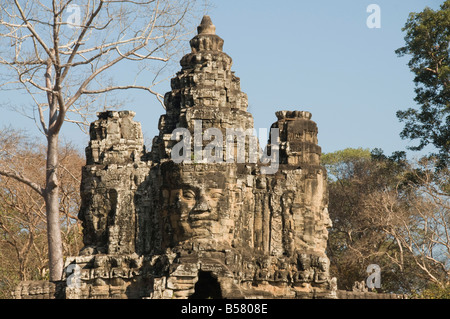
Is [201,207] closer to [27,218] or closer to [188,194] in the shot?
[188,194]

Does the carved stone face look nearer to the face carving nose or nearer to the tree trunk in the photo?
the face carving nose

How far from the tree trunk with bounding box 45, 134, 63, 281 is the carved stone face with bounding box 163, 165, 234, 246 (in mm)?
5574

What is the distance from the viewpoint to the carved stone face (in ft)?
75.4

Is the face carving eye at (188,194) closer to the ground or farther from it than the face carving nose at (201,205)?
farther from it

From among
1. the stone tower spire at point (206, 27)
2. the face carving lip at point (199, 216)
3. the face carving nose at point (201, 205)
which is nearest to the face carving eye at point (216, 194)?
the face carving nose at point (201, 205)

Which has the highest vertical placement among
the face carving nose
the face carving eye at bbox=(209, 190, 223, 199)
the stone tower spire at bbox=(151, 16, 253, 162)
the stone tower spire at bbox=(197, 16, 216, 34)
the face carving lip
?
the stone tower spire at bbox=(197, 16, 216, 34)

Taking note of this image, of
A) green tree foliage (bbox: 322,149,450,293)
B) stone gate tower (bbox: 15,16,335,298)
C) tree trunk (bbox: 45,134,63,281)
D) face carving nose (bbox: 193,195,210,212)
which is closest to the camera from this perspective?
face carving nose (bbox: 193,195,210,212)

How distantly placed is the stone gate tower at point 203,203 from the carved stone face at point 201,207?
2cm

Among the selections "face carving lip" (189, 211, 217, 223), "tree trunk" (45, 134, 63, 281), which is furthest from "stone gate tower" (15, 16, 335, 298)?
"tree trunk" (45, 134, 63, 281)

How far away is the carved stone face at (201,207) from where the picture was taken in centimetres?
2297

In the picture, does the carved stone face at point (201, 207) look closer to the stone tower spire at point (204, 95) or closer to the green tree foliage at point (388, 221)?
the stone tower spire at point (204, 95)

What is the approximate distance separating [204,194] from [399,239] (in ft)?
43.6

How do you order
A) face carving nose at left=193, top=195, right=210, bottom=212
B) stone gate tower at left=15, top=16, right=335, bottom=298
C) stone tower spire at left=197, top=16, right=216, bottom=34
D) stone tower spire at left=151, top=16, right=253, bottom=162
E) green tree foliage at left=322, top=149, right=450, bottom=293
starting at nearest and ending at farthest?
face carving nose at left=193, top=195, right=210, bottom=212 < stone gate tower at left=15, top=16, right=335, bottom=298 < stone tower spire at left=151, top=16, right=253, bottom=162 < stone tower spire at left=197, top=16, right=216, bottom=34 < green tree foliage at left=322, top=149, right=450, bottom=293

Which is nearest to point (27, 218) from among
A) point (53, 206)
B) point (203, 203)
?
point (53, 206)
